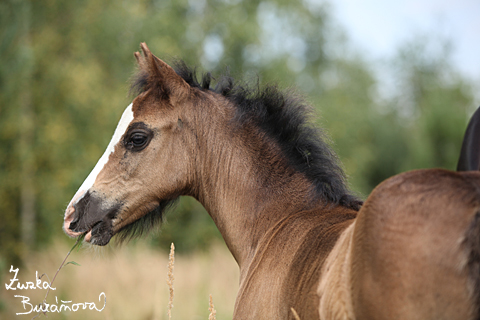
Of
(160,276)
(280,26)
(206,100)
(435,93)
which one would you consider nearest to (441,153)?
(435,93)

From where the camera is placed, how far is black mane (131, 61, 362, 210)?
2996 mm

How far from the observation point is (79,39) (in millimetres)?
14891

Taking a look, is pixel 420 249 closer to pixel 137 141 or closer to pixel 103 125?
pixel 137 141

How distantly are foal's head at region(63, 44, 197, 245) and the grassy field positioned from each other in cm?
307

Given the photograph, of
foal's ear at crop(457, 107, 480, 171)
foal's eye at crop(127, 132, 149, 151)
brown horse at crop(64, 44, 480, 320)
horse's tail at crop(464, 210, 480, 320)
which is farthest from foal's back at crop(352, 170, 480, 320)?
foal's ear at crop(457, 107, 480, 171)

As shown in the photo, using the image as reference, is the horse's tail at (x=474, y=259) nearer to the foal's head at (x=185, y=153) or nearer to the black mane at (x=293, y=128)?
the black mane at (x=293, y=128)

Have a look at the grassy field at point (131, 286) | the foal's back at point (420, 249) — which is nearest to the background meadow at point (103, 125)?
the grassy field at point (131, 286)

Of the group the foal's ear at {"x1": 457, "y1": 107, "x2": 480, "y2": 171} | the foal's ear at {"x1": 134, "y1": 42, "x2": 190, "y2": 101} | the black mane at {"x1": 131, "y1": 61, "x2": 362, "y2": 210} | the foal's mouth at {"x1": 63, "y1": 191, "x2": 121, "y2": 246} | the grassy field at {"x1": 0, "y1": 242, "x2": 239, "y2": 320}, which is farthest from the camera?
the grassy field at {"x1": 0, "y1": 242, "x2": 239, "y2": 320}

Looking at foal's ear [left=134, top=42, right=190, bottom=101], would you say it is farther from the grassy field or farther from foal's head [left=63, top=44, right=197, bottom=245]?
the grassy field

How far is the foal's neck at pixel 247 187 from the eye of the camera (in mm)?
3078

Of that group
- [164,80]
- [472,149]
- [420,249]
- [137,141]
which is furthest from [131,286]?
[420,249]

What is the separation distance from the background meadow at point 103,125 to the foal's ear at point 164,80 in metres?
4.23

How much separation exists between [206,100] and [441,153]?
19373mm

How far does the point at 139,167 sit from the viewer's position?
3219 mm
